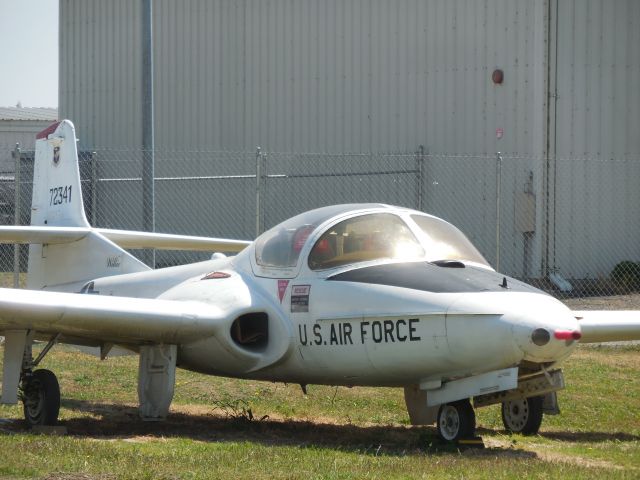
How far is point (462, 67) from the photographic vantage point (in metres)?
24.1

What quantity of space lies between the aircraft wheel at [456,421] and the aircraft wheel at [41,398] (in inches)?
145

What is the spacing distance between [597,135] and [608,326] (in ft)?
44.5


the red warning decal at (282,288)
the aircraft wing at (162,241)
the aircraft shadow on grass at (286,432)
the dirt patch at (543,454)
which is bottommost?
the aircraft shadow on grass at (286,432)

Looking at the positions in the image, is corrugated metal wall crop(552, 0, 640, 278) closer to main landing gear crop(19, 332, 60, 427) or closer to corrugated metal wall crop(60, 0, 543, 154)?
corrugated metal wall crop(60, 0, 543, 154)

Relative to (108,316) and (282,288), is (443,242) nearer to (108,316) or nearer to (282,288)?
(282,288)

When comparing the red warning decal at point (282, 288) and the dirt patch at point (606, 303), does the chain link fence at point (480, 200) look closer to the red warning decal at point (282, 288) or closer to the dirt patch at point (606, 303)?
the dirt patch at point (606, 303)

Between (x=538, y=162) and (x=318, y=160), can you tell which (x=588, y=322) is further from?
(x=318, y=160)

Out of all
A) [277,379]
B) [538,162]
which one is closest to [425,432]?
[277,379]

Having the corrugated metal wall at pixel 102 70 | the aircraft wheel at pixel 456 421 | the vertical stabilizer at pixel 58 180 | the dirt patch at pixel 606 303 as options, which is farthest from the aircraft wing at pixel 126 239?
the corrugated metal wall at pixel 102 70

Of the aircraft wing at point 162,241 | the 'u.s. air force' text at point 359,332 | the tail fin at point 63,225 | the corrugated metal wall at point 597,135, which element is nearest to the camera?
the 'u.s. air force' text at point 359,332

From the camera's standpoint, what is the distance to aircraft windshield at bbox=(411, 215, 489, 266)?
10078mm

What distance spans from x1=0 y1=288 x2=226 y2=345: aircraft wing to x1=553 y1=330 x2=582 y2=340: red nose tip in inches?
125

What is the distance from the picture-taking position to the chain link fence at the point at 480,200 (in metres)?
22.8

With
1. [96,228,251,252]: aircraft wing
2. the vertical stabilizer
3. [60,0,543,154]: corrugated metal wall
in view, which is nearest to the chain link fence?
[60,0,543,154]: corrugated metal wall
